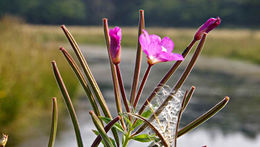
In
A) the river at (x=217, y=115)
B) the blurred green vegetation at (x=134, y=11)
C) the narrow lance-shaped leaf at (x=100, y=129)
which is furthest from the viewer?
the blurred green vegetation at (x=134, y=11)

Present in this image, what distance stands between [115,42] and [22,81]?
12.8 feet

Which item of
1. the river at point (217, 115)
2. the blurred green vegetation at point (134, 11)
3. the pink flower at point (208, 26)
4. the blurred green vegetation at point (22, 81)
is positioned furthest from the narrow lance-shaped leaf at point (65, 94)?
the blurred green vegetation at point (134, 11)

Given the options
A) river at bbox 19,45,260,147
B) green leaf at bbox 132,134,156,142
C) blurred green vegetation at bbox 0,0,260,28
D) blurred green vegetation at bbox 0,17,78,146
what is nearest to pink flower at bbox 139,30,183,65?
green leaf at bbox 132,134,156,142

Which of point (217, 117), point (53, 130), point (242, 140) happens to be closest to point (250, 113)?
point (217, 117)

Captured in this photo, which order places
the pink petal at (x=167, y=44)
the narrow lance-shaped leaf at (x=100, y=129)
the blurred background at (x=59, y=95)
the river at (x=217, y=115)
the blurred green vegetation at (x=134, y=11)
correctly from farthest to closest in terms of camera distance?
the blurred green vegetation at (x=134, y=11) < the river at (x=217, y=115) < the blurred background at (x=59, y=95) < the pink petal at (x=167, y=44) < the narrow lance-shaped leaf at (x=100, y=129)

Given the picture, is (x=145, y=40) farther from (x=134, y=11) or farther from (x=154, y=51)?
(x=134, y=11)

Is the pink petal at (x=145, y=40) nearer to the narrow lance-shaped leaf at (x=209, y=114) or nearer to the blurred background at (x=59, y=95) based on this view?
the narrow lance-shaped leaf at (x=209, y=114)

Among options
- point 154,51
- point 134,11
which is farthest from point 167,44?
point 134,11

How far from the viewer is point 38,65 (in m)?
5.04

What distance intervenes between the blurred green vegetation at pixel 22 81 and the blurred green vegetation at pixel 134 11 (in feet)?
80.3

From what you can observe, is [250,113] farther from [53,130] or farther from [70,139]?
[53,130]

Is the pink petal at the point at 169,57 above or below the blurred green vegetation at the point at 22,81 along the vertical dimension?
below

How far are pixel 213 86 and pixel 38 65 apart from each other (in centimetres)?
478

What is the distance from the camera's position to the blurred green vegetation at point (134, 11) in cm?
3109
